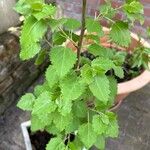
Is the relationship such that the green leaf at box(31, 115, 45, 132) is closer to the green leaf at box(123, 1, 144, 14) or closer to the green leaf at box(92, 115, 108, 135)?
the green leaf at box(92, 115, 108, 135)

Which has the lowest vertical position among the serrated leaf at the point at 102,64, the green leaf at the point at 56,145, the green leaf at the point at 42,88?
the green leaf at the point at 56,145

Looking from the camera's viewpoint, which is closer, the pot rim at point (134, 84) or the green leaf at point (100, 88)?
the green leaf at point (100, 88)

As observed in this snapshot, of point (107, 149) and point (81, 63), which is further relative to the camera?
point (107, 149)

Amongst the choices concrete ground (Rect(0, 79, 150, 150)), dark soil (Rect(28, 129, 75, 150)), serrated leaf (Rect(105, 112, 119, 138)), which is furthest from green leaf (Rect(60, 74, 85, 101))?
concrete ground (Rect(0, 79, 150, 150))

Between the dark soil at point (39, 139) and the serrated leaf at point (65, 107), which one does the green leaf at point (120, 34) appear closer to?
the serrated leaf at point (65, 107)

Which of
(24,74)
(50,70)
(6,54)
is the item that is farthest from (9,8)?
(50,70)

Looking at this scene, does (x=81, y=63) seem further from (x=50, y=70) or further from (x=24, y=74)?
(x=24, y=74)

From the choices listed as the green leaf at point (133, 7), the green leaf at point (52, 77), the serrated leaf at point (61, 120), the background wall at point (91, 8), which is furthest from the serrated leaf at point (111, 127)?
the background wall at point (91, 8)
